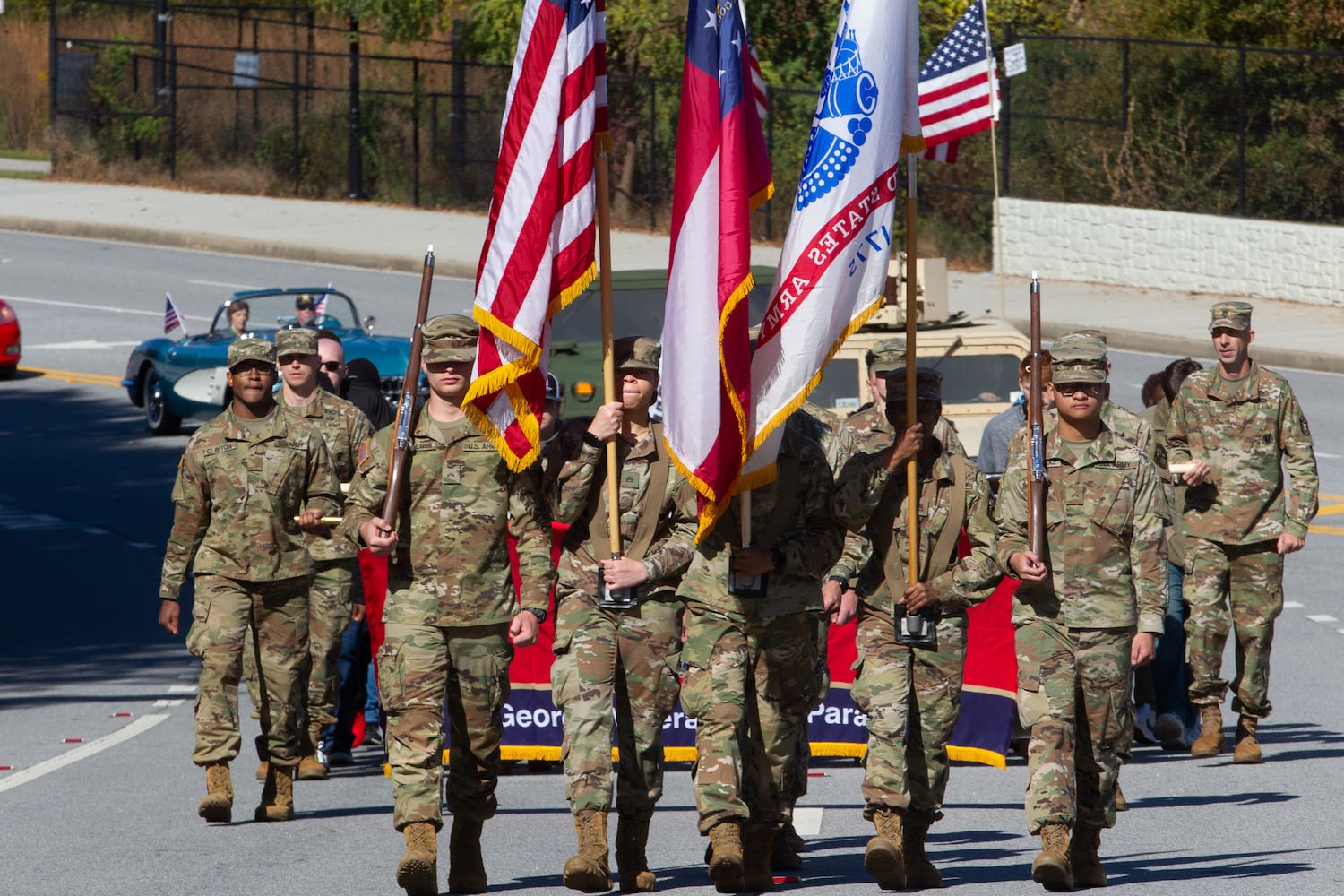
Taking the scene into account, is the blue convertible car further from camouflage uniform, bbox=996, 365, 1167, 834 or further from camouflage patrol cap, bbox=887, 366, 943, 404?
camouflage uniform, bbox=996, 365, 1167, 834

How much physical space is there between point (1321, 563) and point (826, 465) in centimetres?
866

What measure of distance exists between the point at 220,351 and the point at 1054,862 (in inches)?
576

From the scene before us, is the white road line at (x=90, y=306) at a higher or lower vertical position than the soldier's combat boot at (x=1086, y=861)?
higher

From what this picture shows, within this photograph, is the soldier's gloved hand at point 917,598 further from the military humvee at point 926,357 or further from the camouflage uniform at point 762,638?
the military humvee at point 926,357

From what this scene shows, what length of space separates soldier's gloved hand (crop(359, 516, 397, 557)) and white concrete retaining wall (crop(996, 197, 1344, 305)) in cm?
2215

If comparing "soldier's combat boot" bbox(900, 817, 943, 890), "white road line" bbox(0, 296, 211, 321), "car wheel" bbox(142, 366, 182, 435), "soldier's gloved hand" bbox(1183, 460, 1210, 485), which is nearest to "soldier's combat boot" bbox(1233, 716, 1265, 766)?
"soldier's gloved hand" bbox(1183, 460, 1210, 485)

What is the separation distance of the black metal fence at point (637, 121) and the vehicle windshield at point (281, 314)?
1300 centimetres

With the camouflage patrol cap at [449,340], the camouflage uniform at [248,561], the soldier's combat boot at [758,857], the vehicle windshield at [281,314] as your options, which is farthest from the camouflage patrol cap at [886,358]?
the vehicle windshield at [281,314]

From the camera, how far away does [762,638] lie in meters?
8.54

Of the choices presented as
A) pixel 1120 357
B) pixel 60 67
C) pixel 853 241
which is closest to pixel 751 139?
pixel 853 241

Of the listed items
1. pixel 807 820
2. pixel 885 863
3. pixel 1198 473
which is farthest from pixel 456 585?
pixel 1198 473

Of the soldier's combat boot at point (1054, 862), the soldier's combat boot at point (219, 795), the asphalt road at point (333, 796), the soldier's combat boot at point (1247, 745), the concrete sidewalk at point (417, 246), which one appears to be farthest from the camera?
the concrete sidewalk at point (417, 246)

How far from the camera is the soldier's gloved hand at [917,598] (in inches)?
346

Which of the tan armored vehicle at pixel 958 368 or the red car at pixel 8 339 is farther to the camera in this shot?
the red car at pixel 8 339
